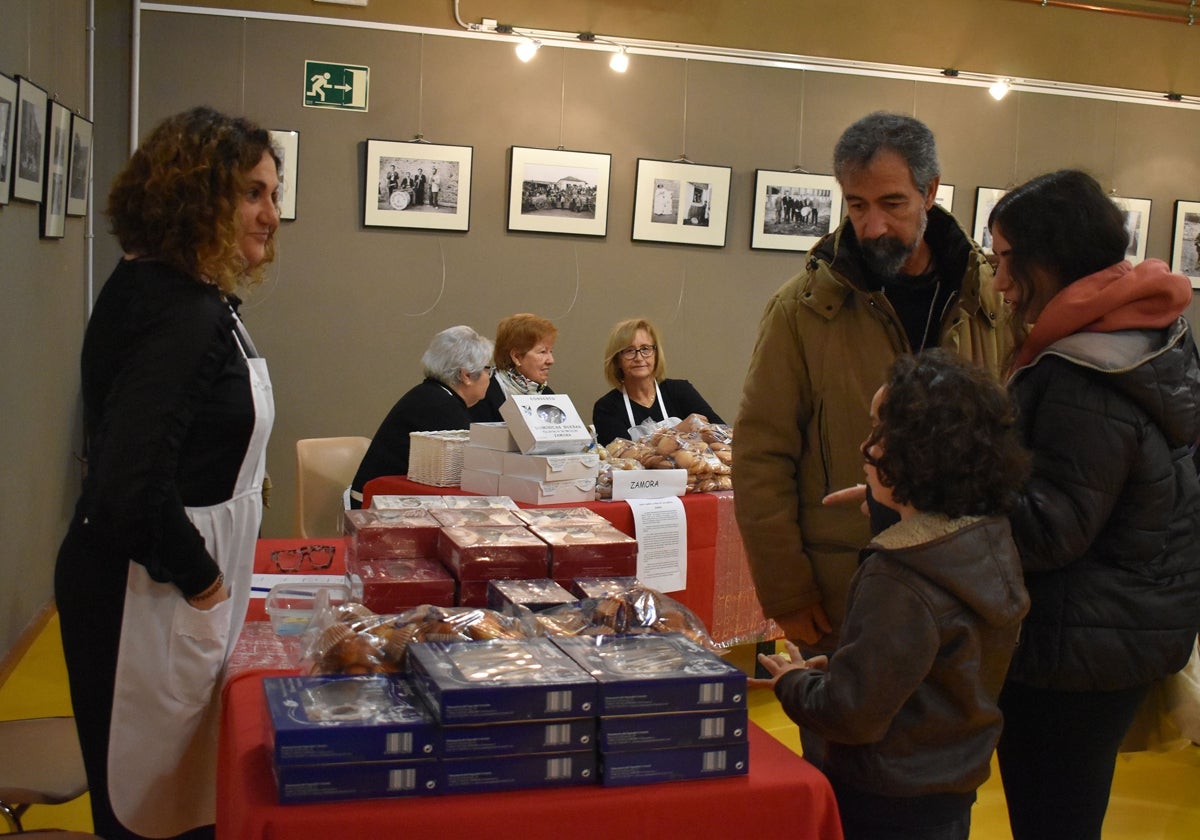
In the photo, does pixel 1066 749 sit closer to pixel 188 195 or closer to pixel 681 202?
pixel 188 195

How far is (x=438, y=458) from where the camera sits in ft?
13.3

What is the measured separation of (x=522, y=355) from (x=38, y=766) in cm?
349

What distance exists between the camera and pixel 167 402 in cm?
185

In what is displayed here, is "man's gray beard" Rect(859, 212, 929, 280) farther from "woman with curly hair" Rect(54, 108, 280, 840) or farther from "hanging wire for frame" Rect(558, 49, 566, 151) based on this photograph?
"hanging wire for frame" Rect(558, 49, 566, 151)

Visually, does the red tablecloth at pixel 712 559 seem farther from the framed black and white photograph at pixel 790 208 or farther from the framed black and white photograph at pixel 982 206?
the framed black and white photograph at pixel 982 206

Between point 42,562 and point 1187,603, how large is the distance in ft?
15.0

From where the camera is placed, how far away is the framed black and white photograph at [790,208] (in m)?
6.90

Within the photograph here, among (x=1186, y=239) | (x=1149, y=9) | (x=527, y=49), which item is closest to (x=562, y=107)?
(x=527, y=49)

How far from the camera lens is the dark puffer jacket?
185 cm

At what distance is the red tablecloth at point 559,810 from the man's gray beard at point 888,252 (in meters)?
0.97

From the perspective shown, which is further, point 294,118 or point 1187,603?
point 294,118

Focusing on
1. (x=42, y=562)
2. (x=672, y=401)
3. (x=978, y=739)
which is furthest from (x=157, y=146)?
(x=672, y=401)

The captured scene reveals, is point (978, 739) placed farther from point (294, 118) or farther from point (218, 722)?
point (294, 118)

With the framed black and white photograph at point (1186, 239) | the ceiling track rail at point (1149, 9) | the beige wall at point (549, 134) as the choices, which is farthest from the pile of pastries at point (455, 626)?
the framed black and white photograph at point (1186, 239)
